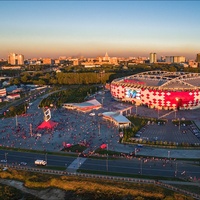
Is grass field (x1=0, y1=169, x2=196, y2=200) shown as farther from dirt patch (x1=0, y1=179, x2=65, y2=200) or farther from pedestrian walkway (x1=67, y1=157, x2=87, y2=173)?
pedestrian walkway (x1=67, y1=157, x2=87, y2=173)

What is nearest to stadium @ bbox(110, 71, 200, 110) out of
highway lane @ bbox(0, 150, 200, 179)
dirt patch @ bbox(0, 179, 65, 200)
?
highway lane @ bbox(0, 150, 200, 179)

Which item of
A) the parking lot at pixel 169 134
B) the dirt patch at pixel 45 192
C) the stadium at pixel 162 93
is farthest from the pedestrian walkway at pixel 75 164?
the stadium at pixel 162 93

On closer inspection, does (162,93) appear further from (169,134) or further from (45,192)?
(45,192)

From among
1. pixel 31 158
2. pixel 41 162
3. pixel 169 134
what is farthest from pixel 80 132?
pixel 169 134

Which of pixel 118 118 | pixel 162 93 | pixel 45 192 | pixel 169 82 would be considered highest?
pixel 169 82

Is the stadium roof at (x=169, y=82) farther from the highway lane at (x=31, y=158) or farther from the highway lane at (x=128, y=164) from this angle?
the highway lane at (x=31, y=158)

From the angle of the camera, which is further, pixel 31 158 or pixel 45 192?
pixel 31 158
